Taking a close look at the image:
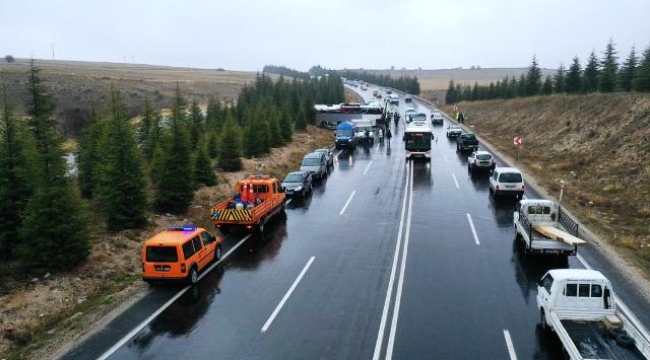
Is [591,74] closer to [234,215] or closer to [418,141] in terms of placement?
[418,141]

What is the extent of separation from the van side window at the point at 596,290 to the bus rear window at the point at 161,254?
500 inches

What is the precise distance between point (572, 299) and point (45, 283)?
1635cm

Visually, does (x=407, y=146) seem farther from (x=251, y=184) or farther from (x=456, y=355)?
(x=456, y=355)

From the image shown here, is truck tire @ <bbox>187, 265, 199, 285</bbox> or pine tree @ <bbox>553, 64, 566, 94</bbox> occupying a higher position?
pine tree @ <bbox>553, 64, 566, 94</bbox>

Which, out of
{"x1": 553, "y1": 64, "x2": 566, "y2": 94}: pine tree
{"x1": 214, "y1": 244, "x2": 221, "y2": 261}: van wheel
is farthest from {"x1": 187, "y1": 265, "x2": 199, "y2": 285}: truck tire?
{"x1": 553, "y1": 64, "x2": 566, "y2": 94}: pine tree

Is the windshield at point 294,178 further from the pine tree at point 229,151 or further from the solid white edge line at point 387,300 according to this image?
the solid white edge line at point 387,300

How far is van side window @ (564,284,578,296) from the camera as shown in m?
12.5

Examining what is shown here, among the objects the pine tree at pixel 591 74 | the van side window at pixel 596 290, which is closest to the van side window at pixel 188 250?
the van side window at pixel 596 290

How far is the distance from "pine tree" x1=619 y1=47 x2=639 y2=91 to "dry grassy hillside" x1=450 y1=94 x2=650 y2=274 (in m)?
5.65

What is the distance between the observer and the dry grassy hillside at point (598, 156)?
24.3 metres

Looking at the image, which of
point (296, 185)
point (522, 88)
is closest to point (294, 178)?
point (296, 185)

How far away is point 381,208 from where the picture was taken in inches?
1093

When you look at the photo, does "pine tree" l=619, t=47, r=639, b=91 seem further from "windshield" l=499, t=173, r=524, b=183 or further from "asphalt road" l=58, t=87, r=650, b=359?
"asphalt road" l=58, t=87, r=650, b=359

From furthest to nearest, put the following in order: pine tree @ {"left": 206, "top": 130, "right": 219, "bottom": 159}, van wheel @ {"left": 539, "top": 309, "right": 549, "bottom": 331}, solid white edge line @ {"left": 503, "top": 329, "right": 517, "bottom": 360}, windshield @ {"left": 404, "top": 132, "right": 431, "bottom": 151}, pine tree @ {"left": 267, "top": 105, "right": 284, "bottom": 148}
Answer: pine tree @ {"left": 267, "top": 105, "right": 284, "bottom": 148} < windshield @ {"left": 404, "top": 132, "right": 431, "bottom": 151} < pine tree @ {"left": 206, "top": 130, "right": 219, "bottom": 159} < van wheel @ {"left": 539, "top": 309, "right": 549, "bottom": 331} < solid white edge line @ {"left": 503, "top": 329, "right": 517, "bottom": 360}
